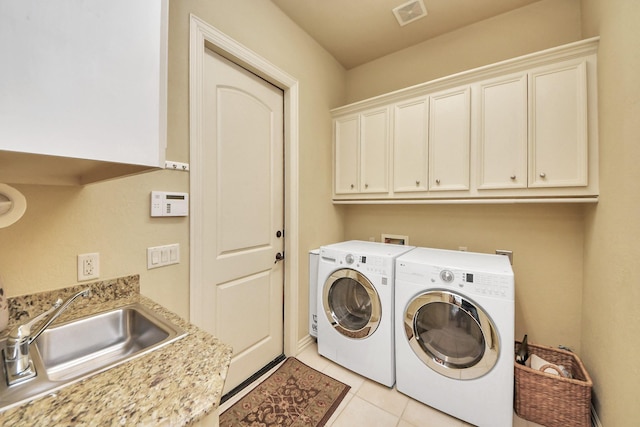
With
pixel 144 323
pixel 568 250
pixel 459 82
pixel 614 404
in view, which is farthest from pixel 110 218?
pixel 568 250

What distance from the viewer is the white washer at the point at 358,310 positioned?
172 cm

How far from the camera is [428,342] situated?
160cm

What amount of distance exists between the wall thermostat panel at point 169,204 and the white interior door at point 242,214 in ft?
0.46

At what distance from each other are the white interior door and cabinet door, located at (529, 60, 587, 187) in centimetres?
181

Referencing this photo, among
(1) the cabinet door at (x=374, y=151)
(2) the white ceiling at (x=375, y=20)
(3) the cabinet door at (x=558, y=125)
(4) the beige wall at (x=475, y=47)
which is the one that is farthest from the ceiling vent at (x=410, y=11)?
(3) the cabinet door at (x=558, y=125)

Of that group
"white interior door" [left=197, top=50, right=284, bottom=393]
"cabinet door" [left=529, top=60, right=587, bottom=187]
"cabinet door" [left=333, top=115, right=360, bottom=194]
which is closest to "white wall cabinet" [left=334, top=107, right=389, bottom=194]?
"cabinet door" [left=333, top=115, right=360, bottom=194]

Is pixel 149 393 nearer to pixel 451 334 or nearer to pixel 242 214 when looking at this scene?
pixel 242 214

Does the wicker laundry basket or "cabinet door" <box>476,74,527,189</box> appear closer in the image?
the wicker laundry basket

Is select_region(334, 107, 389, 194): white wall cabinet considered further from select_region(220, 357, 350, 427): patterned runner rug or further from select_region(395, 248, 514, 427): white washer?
select_region(220, 357, 350, 427): patterned runner rug

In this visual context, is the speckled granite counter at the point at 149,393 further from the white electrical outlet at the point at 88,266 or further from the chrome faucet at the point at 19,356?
the white electrical outlet at the point at 88,266

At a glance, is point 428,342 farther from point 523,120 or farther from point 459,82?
point 459,82

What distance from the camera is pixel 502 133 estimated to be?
5.63 feet

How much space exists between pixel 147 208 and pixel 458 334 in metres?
1.92

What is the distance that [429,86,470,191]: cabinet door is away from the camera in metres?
1.85
